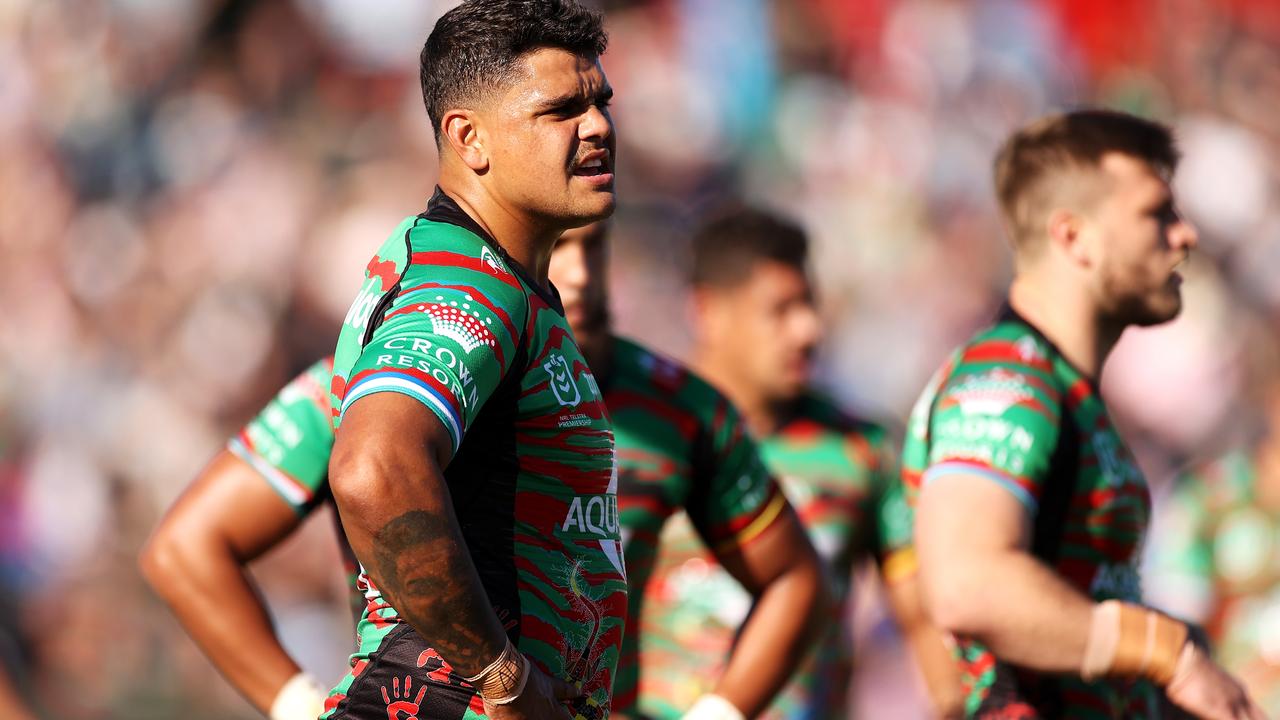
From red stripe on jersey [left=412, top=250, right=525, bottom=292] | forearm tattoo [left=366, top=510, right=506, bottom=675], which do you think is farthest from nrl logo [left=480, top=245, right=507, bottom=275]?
forearm tattoo [left=366, top=510, right=506, bottom=675]

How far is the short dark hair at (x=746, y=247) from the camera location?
664cm

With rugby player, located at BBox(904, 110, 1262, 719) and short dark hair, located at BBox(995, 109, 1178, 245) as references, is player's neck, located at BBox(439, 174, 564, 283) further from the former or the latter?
short dark hair, located at BBox(995, 109, 1178, 245)

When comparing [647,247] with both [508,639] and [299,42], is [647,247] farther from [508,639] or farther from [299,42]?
[508,639]

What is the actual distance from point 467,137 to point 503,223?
171 mm

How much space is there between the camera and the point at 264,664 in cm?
401

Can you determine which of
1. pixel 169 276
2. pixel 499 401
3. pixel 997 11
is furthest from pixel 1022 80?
pixel 499 401

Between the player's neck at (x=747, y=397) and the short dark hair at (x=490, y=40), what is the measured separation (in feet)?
10.5

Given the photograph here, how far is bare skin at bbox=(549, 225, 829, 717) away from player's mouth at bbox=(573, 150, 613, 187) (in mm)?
1649

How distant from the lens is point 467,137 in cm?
300

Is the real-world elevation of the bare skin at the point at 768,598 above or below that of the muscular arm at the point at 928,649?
above

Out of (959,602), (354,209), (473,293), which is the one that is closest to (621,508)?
(959,602)

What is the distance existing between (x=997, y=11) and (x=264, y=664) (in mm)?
10797

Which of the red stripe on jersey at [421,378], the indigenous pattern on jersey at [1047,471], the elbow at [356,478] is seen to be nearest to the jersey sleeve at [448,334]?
the red stripe on jersey at [421,378]

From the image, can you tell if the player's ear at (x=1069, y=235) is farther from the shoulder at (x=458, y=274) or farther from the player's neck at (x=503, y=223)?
the shoulder at (x=458, y=274)
